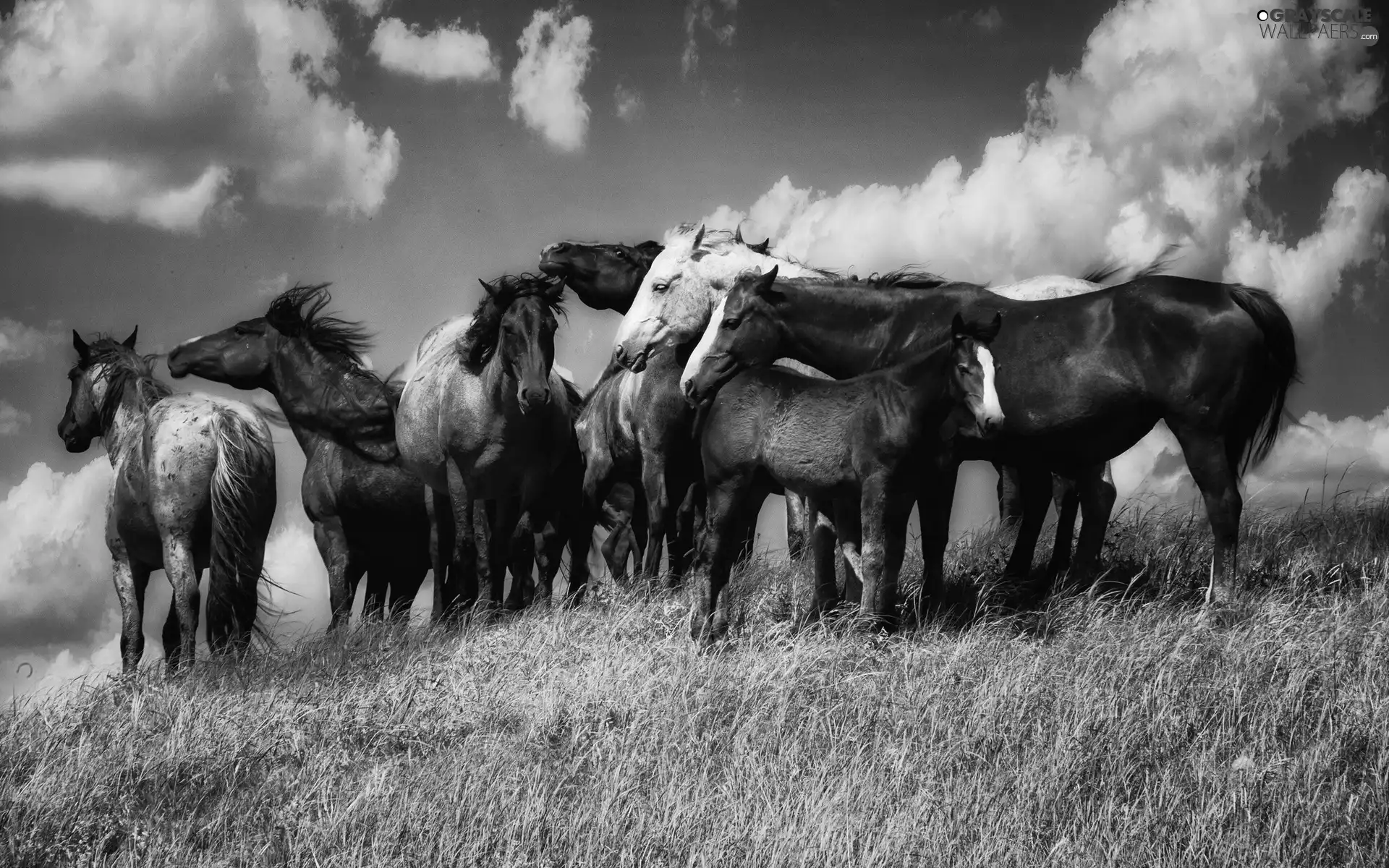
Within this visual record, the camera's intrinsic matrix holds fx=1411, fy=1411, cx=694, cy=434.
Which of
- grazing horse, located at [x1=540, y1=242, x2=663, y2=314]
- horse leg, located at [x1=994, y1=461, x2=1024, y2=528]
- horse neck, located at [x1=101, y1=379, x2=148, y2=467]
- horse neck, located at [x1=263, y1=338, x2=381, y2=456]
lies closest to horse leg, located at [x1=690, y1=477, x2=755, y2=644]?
horse leg, located at [x1=994, y1=461, x2=1024, y2=528]

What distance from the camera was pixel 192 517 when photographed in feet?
36.1

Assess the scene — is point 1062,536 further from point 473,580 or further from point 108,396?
point 108,396

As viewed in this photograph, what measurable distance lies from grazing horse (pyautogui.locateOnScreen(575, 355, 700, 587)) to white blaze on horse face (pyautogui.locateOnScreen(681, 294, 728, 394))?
1.08 metres

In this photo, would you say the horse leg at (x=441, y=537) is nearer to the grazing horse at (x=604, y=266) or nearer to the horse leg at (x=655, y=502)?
the horse leg at (x=655, y=502)

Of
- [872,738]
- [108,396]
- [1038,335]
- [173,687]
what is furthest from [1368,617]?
[108,396]

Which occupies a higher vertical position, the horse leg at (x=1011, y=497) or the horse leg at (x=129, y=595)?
the horse leg at (x=1011, y=497)

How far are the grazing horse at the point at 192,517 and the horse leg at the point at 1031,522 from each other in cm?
589

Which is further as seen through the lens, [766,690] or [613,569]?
[613,569]

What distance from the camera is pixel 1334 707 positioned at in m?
7.36

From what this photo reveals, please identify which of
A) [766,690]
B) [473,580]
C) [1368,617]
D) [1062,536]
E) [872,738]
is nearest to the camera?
[872,738]

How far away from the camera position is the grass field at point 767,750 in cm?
624

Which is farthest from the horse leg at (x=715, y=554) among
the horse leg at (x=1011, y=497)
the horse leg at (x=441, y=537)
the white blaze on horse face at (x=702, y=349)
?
the horse leg at (x=1011, y=497)

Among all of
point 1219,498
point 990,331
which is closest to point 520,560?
point 990,331

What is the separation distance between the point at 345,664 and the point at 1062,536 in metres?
5.25
